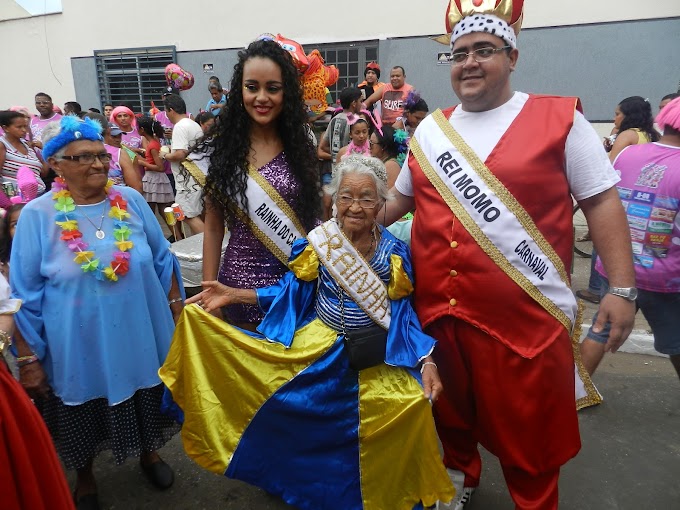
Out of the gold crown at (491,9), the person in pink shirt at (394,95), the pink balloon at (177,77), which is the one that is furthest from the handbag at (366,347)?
the pink balloon at (177,77)

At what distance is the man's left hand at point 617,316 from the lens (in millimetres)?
1780

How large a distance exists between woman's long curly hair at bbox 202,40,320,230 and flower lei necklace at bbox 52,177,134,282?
1.49 ft

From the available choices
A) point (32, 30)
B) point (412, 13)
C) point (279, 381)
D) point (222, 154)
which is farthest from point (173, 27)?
point (279, 381)

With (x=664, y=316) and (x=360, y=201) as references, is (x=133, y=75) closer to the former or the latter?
(x=360, y=201)

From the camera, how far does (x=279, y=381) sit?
2.04 m

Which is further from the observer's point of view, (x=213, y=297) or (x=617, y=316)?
(x=213, y=297)

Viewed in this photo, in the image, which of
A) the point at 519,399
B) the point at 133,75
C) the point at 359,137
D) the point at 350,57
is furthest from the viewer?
the point at 133,75

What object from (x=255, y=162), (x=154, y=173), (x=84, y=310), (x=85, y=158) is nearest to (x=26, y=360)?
(x=84, y=310)

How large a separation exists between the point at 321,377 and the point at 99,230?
1.23 m

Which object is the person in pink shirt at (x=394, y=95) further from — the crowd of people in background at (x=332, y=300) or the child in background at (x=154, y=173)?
the crowd of people in background at (x=332, y=300)

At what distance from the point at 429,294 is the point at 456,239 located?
0.87 feet

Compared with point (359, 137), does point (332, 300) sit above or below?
below

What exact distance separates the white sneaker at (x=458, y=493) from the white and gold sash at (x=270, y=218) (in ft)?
4.22

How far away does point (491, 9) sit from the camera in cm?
180
